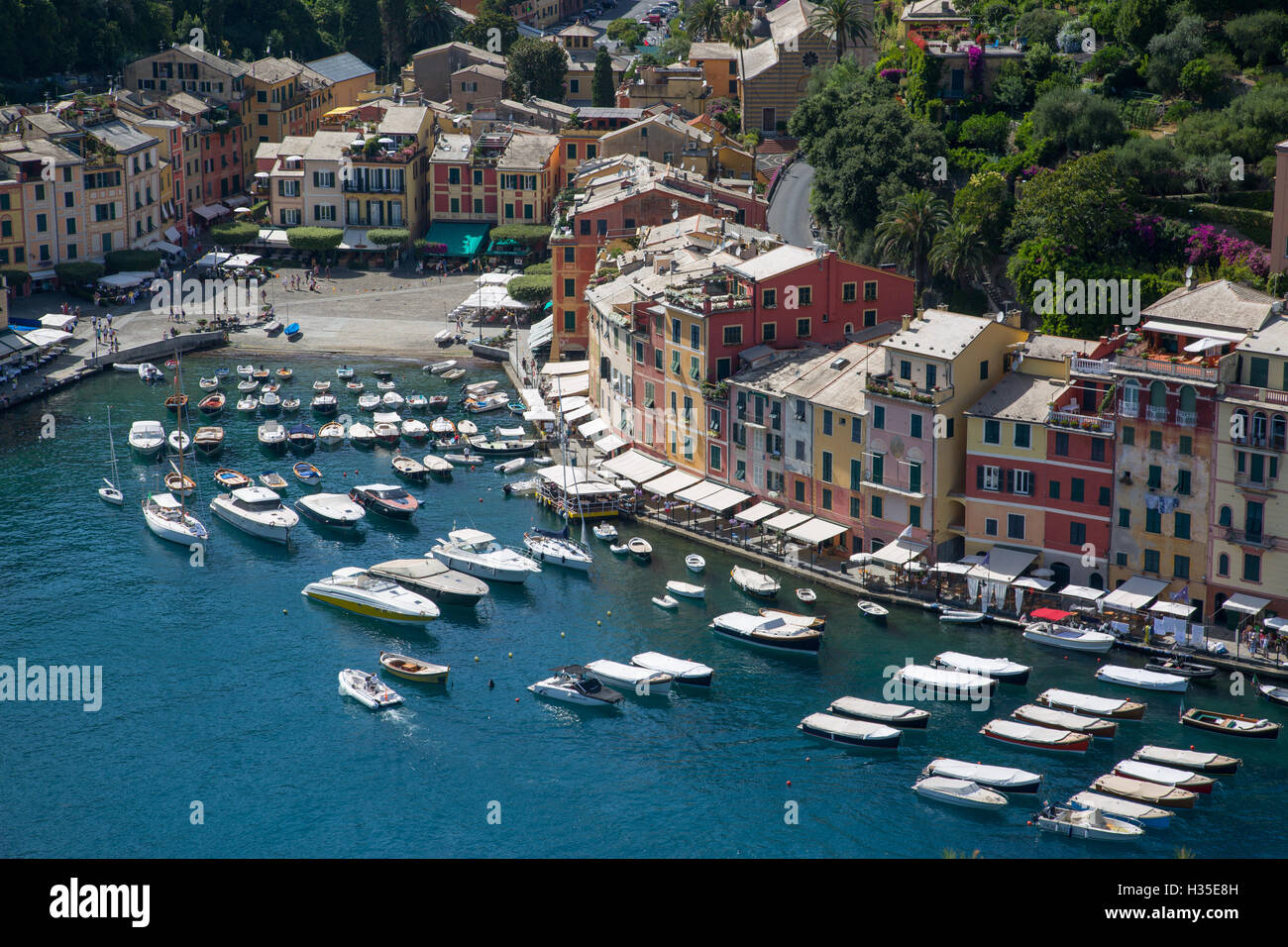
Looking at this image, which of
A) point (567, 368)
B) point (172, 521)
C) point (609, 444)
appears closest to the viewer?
point (172, 521)

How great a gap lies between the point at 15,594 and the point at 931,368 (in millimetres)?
53804

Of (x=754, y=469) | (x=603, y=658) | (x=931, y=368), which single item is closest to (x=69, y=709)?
(x=603, y=658)

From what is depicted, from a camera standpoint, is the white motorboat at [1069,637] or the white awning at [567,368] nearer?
the white motorboat at [1069,637]

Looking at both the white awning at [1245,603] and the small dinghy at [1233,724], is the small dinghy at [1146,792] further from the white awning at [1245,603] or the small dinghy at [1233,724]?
the white awning at [1245,603]

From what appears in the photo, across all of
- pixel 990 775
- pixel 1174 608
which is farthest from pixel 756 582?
pixel 990 775

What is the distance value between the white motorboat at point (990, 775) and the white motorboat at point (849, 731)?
3003mm

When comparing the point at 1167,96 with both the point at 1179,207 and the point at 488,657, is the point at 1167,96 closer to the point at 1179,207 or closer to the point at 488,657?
the point at 1179,207

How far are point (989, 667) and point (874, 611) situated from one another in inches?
346

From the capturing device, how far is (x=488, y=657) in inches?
3701

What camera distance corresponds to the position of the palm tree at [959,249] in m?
122

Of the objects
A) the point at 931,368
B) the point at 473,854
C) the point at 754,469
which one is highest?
the point at 931,368

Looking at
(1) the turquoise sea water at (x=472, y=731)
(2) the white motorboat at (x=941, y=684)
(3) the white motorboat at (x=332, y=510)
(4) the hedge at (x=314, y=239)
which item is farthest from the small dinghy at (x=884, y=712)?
(4) the hedge at (x=314, y=239)

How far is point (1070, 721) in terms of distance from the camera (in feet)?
275

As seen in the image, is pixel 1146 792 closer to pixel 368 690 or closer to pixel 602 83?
pixel 368 690
